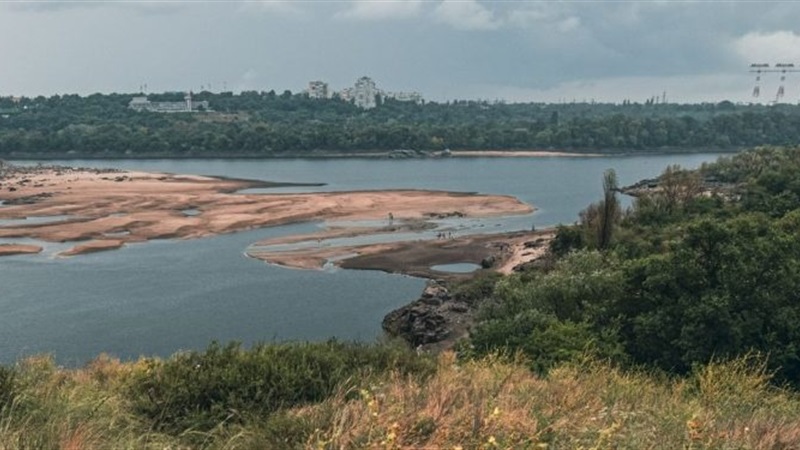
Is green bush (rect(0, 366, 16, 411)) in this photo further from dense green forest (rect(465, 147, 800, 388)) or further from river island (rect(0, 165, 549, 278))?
river island (rect(0, 165, 549, 278))

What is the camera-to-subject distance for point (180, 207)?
74000 millimetres

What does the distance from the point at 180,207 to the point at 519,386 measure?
68.4 metres

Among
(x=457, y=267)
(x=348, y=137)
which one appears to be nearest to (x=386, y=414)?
(x=457, y=267)

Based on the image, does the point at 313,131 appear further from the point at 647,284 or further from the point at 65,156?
the point at 647,284

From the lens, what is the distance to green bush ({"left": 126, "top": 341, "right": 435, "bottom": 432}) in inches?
375

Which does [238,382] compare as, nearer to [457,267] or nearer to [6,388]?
[6,388]

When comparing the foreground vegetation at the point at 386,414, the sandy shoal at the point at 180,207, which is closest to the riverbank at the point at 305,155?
the sandy shoal at the point at 180,207

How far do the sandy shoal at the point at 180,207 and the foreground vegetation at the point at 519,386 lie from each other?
44.0m

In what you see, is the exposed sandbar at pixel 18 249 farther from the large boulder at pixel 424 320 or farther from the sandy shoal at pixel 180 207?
the large boulder at pixel 424 320

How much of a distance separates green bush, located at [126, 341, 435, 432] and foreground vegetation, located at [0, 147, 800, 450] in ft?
0.09

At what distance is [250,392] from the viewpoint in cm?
1009

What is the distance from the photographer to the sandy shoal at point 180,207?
2386 inches

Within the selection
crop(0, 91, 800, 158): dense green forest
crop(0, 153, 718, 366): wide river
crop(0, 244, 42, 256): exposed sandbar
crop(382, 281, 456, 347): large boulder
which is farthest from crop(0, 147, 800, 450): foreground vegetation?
crop(0, 91, 800, 158): dense green forest

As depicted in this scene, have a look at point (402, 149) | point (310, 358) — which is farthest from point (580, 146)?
point (310, 358)
